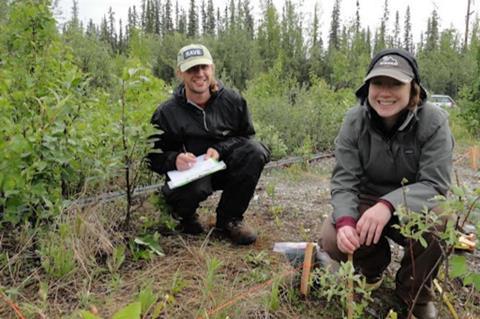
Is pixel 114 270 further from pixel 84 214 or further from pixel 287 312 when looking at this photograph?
pixel 287 312

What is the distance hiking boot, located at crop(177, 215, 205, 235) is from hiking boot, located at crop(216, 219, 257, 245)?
22 centimetres

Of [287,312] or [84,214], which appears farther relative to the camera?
[84,214]

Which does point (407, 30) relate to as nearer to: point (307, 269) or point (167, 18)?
point (167, 18)

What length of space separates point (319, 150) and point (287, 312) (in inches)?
211

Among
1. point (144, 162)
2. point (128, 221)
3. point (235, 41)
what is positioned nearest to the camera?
point (128, 221)

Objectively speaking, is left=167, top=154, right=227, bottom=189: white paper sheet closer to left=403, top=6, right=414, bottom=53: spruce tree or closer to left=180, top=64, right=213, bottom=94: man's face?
left=180, top=64, right=213, bottom=94: man's face

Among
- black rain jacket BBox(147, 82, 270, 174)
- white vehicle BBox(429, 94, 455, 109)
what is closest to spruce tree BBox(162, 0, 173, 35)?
white vehicle BBox(429, 94, 455, 109)

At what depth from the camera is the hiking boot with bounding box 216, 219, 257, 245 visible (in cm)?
305

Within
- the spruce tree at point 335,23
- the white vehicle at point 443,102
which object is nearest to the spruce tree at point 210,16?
the spruce tree at point 335,23

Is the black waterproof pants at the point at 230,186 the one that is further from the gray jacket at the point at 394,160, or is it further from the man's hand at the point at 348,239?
the man's hand at the point at 348,239

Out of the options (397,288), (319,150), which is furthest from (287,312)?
(319,150)

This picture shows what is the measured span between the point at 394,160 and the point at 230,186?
121cm

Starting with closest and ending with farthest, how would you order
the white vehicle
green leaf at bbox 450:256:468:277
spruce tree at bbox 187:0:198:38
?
green leaf at bbox 450:256:468:277 < the white vehicle < spruce tree at bbox 187:0:198:38

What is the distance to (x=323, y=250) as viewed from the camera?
96.1 inches
